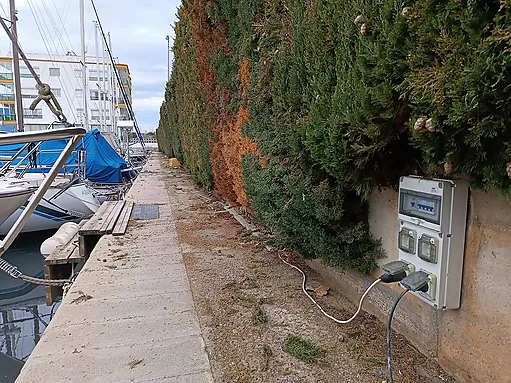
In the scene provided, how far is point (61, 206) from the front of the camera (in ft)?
33.9

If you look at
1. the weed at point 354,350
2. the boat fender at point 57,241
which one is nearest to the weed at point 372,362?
the weed at point 354,350

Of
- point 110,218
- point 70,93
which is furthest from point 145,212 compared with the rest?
point 70,93

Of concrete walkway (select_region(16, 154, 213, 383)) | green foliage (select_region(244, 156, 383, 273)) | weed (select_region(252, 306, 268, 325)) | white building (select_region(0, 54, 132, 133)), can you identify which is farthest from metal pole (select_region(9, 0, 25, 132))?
white building (select_region(0, 54, 132, 133))

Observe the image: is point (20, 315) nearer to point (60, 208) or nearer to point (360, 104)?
point (60, 208)

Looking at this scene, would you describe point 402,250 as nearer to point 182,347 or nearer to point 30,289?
point 182,347

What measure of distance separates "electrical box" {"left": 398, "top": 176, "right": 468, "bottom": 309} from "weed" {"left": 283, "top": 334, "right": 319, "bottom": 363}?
26.4 inches

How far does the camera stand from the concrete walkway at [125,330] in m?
1.95

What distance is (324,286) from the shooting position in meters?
3.11

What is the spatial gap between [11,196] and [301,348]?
3.66m

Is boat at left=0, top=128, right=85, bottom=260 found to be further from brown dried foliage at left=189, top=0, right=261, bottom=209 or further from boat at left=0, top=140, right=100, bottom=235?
boat at left=0, top=140, right=100, bottom=235

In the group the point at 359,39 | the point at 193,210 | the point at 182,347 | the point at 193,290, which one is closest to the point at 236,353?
the point at 182,347

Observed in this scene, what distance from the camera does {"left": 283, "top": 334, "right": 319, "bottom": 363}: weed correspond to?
2070 millimetres

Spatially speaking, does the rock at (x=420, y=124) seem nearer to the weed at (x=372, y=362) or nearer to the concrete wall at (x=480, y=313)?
the concrete wall at (x=480, y=313)

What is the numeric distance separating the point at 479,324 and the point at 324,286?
1531mm
